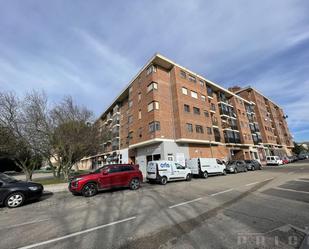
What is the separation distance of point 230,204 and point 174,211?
103 inches

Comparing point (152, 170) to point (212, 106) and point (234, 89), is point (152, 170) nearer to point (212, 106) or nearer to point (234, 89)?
point (212, 106)

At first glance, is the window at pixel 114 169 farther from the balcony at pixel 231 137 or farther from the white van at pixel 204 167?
the balcony at pixel 231 137

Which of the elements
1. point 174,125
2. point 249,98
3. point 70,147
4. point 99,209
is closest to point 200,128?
point 174,125

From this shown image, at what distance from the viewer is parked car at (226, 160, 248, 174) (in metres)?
23.9

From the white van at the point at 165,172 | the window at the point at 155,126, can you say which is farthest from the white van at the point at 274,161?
the white van at the point at 165,172

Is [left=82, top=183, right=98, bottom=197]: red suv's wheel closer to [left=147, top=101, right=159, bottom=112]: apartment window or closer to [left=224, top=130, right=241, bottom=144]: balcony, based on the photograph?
[left=147, top=101, right=159, bottom=112]: apartment window

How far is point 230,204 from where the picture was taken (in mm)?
7422

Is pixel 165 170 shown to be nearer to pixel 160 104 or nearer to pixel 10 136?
pixel 160 104

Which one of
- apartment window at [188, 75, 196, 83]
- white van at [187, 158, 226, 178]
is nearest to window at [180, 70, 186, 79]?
apartment window at [188, 75, 196, 83]

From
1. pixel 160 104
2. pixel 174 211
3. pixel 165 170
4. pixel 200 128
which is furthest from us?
pixel 200 128

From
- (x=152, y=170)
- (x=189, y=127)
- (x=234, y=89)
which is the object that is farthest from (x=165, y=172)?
(x=234, y=89)

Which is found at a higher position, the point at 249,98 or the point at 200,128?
the point at 249,98

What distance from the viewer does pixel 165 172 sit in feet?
51.8

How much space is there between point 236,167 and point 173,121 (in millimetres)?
11090
